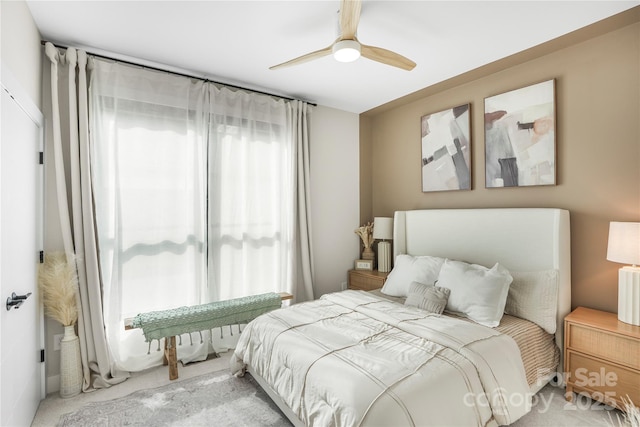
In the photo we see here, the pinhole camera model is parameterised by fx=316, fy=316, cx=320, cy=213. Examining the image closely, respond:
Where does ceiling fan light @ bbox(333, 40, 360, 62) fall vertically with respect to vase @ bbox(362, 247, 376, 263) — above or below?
above

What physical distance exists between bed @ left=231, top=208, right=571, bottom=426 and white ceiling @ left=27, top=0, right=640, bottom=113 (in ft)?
4.69

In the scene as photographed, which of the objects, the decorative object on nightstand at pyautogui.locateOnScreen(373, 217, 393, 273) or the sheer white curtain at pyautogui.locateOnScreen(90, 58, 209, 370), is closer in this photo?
the sheer white curtain at pyautogui.locateOnScreen(90, 58, 209, 370)

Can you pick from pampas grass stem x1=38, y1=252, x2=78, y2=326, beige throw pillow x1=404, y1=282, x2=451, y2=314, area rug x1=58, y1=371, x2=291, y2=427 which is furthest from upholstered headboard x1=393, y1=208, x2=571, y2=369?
pampas grass stem x1=38, y1=252, x2=78, y2=326

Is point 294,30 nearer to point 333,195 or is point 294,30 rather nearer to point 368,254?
point 333,195

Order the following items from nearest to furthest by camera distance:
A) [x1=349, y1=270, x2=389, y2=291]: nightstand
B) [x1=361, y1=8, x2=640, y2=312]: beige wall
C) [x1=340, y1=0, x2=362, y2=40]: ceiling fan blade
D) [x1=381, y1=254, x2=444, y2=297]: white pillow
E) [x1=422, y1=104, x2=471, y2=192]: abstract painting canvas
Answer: [x1=340, y1=0, x2=362, y2=40]: ceiling fan blade, [x1=361, y1=8, x2=640, y2=312]: beige wall, [x1=381, y1=254, x2=444, y2=297]: white pillow, [x1=422, y1=104, x2=471, y2=192]: abstract painting canvas, [x1=349, y1=270, x2=389, y2=291]: nightstand

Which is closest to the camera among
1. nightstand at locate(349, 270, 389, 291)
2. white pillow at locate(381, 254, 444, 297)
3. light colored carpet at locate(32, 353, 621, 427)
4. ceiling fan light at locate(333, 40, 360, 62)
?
ceiling fan light at locate(333, 40, 360, 62)

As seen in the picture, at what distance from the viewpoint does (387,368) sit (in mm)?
1652

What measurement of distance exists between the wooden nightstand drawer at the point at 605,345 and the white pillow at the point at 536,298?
0.15m

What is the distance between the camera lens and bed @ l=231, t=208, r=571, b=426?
156cm

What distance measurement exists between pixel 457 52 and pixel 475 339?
2.29m

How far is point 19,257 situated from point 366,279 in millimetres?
3160

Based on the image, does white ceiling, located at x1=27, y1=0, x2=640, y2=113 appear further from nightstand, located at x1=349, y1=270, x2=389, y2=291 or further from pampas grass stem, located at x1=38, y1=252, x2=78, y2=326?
nightstand, located at x1=349, y1=270, x2=389, y2=291

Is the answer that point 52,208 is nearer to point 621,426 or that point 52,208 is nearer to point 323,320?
point 323,320

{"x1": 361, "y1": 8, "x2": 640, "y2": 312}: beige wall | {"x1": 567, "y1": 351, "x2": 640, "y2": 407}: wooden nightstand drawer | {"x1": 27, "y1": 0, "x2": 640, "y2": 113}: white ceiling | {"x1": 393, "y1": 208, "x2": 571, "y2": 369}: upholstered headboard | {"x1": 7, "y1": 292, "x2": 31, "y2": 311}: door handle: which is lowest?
{"x1": 567, "y1": 351, "x2": 640, "y2": 407}: wooden nightstand drawer
